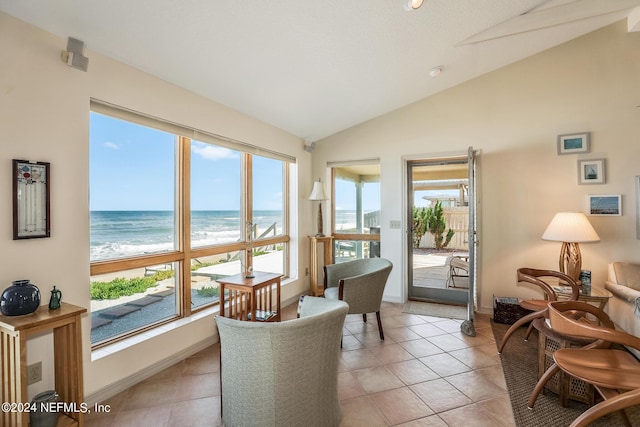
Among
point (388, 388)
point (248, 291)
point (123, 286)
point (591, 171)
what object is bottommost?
point (388, 388)

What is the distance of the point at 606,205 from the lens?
10.8 ft

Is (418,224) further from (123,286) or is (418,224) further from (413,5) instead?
(123,286)

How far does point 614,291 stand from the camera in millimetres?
2938

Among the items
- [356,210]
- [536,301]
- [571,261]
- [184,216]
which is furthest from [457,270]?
[184,216]

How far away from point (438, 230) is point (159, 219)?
11.7ft

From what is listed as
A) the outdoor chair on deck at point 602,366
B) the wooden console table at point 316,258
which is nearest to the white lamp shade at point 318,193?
the wooden console table at point 316,258

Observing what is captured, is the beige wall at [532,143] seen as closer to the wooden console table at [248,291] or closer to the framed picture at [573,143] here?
the framed picture at [573,143]

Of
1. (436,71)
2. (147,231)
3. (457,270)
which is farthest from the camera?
(457,270)

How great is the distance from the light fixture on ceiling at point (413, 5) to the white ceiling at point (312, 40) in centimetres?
5

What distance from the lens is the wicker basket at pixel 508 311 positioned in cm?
344

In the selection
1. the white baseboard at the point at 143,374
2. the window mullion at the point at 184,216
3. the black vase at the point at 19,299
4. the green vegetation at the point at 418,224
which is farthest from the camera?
the green vegetation at the point at 418,224

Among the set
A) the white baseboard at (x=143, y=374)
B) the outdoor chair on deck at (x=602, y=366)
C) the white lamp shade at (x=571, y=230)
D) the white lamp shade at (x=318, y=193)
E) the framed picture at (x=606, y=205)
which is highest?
the white lamp shade at (x=318, y=193)

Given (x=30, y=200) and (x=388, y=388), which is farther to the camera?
(x=388, y=388)

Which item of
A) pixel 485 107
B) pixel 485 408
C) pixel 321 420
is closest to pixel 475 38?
pixel 485 107
